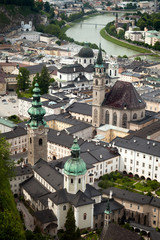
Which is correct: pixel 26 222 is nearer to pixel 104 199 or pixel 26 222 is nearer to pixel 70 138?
pixel 104 199

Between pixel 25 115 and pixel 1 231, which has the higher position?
pixel 1 231

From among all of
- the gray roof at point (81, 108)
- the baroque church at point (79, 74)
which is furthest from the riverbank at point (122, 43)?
the gray roof at point (81, 108)

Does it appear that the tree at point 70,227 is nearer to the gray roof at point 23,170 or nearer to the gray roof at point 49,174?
the gray roof at point 49,174

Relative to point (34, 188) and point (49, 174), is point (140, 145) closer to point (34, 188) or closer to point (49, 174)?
point (49, 174)

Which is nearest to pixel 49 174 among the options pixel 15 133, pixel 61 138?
pixel 61 138

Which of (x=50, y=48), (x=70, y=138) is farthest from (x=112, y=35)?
(x=70, y=138)
